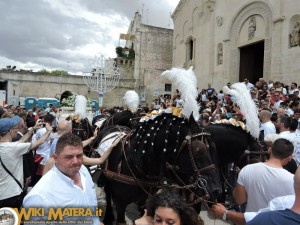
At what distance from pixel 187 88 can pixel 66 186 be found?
6.77 ft

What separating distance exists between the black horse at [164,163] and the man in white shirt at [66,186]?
52.0 inches

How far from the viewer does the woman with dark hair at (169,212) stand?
1892mm

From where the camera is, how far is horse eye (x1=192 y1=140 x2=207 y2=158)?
3.29 metres

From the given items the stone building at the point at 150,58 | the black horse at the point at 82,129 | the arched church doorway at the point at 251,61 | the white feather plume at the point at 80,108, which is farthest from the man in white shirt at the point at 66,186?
the stone building at the point at 150,58

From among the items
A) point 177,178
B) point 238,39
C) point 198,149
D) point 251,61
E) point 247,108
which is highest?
point 238,39

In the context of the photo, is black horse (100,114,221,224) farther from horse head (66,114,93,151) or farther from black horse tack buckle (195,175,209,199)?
horse head (66,114,93,151)

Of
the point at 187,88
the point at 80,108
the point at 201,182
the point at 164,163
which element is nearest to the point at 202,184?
the point at 201,182

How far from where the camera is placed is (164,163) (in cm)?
365

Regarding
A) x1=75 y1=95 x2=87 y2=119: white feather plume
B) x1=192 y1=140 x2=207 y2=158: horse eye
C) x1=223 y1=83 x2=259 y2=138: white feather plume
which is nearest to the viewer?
x1=192 y1=140 x2=207 y2=158: horse eye

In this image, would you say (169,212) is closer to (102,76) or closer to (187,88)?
(187,88)

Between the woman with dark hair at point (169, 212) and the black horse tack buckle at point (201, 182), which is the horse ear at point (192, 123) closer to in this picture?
the black horse tack buckle at point (201, 182)

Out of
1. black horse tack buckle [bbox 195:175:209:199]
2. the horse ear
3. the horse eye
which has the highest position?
the horse ear

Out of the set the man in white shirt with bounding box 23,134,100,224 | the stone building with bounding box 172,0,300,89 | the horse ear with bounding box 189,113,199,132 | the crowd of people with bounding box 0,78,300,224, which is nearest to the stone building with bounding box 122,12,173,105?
the stone building with bounding box 172,0,300,89

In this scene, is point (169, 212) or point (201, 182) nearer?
point (169, 212)
